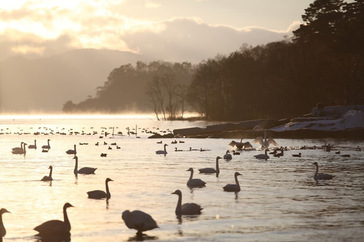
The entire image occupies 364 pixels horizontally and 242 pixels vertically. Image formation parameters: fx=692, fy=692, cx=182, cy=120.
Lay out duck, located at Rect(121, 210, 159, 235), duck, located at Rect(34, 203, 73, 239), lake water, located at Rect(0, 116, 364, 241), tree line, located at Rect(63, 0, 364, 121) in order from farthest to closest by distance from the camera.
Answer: tree line, located at Rect(63, 0, 364, 121) < lake water, located at Rect(0, 116, 364, 241) < duck, located at Rect(121, 210, 159, 235) < duck, located at Rect(34, 203, 73, 239)

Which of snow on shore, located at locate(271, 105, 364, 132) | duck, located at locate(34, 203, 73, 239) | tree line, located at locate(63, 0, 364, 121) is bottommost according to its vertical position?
duck, located at locate(34, 203, 73, 239)

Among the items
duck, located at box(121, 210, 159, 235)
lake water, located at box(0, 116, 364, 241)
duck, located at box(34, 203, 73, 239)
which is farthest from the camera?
lake water, located at box(0, 116, 364, 241)

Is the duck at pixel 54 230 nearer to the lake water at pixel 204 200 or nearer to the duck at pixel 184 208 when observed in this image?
the lake water at pixel 204 200

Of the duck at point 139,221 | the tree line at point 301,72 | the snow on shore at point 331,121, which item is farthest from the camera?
the tree line at point 301,72

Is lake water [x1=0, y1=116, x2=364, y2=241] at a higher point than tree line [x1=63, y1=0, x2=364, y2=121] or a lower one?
lower

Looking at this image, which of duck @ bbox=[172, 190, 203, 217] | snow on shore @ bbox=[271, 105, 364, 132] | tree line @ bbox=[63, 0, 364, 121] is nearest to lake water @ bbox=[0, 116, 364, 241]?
duck @ bbox=[172, 190, 203, 217]

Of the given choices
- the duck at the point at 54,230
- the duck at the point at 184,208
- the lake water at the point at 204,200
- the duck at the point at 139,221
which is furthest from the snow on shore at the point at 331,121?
the duck at the point at 54,230

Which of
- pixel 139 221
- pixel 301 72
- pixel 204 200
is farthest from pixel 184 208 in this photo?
pixel 301 72

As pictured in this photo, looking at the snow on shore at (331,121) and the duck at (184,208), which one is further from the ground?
the snow on shore at (331,121)

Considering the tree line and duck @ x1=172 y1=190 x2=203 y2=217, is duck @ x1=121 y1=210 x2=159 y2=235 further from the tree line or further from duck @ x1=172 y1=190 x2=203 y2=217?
the tree line

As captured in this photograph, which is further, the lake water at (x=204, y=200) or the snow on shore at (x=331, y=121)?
the snow on shore at (x=331, y=121)

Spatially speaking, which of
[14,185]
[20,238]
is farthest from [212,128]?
[20,238]

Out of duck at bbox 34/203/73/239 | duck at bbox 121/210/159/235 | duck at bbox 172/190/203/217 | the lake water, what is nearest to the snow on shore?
the lake water

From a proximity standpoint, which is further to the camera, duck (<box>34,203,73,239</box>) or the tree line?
the tree line
